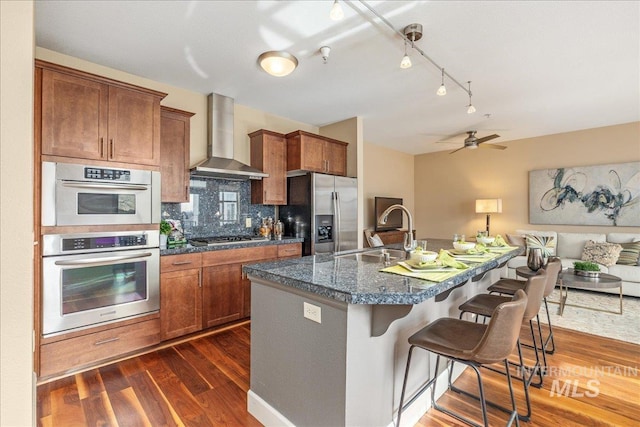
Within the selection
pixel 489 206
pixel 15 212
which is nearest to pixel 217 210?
pixel 15 212

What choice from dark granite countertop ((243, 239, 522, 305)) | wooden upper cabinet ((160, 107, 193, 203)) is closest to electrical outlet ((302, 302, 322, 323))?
dark granite countertop ((243, 239, 522, 305))

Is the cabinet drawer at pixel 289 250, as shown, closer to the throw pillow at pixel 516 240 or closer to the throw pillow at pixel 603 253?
the throw pillow at pixel 516 240

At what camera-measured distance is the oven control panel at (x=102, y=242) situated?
7.44 feet

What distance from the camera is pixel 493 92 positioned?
352 cm

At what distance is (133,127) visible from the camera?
258cm

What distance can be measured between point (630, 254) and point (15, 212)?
6.44m

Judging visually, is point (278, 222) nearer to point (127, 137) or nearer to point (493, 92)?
point (127, 137)

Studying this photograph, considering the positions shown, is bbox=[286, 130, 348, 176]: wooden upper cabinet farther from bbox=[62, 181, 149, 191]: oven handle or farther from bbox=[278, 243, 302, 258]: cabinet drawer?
bbox=[62, 181, 149, 191]: oven handle

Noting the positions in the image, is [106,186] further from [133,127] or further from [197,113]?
[197,113]

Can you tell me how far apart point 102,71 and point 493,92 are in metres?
4.24

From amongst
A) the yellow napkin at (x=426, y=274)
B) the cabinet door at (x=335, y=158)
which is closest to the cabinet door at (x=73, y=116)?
the yellow napkin at (x=426, y=274)

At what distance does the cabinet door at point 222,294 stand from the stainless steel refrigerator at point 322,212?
1.06 meters

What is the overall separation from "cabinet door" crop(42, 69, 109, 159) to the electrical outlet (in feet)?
7.10

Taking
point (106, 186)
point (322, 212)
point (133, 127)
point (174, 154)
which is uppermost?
point (133, 127)
